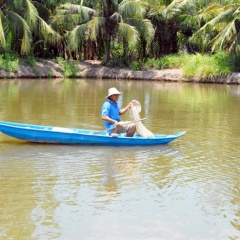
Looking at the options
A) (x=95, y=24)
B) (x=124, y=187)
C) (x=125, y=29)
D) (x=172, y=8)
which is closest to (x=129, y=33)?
(x=125, y=29)

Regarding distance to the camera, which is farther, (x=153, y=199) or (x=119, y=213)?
(x=153, y=199)

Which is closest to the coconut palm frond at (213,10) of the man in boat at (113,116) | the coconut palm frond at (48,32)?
the coconut palm frond at (48,32)

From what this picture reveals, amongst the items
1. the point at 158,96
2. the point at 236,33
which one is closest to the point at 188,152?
the point at 158,96

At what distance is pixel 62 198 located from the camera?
6559mm

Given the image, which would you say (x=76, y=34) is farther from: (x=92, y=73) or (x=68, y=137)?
(x=68, y=137)

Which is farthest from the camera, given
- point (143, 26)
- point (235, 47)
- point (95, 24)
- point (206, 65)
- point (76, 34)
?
point (143, 26)

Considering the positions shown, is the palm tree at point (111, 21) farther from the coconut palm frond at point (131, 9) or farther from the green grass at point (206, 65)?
the green grass at point (206, 65)

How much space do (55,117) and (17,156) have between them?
15.4ft

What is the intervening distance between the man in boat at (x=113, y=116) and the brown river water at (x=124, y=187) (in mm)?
423

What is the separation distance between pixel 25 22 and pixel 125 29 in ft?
17.8

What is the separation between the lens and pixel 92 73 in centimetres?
2941

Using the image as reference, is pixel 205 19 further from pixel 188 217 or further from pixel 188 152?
pixel 188 217

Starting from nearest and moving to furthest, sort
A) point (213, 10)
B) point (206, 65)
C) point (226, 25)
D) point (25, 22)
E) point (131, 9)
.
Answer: point (25, 22) < point (213, 10) < point (226, 25) < point (206, 65) < point (131, 9)

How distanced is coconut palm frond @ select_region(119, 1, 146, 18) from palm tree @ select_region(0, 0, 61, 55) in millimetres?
3986
